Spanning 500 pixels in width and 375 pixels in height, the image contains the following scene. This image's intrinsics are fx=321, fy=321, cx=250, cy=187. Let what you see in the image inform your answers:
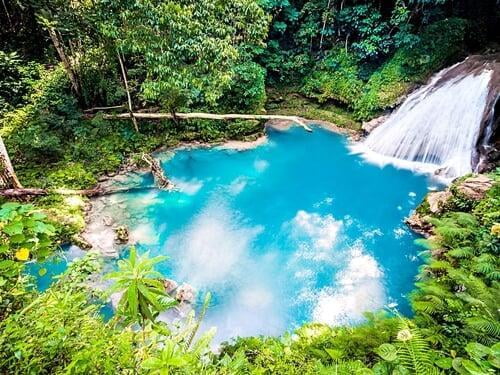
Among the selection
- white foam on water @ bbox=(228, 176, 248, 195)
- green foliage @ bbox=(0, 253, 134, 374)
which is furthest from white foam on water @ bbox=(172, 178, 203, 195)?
green foliage @ bbox=(0, 253, 134, 374)

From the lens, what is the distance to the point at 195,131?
35.3 feet

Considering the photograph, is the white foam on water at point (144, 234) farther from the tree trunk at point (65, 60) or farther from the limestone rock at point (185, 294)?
the tree trunk at point (65, 60)

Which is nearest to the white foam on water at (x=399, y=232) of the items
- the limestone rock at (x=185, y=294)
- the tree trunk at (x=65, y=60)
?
the limestone rock at (x=185, y=294)

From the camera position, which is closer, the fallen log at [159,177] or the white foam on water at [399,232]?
the white foam on water at [399,232]

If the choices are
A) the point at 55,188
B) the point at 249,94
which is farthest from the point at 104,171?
the point at 249,94

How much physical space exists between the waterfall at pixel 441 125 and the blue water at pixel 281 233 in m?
0.83

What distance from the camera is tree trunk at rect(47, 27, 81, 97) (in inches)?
344

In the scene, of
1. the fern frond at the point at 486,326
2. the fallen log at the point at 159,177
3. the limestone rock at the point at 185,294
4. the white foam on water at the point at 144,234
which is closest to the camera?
the fern frond at the point at 486,326

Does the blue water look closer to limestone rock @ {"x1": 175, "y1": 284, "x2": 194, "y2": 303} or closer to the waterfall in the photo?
limestone rock @ {"x1": 175, "y1": 284, "x2": 194, "y2": 303}

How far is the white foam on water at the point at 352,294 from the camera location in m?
5.19

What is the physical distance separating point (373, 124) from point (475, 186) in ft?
17.9

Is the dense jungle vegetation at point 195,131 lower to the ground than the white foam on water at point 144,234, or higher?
higher

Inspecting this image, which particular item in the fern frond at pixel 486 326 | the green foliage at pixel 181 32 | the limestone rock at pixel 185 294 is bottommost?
the limestone rock at pixel 185 294

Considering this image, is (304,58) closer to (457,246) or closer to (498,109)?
(498,109)
